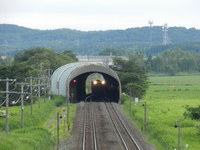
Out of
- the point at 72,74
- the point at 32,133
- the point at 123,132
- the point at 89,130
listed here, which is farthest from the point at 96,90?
the point at 32,133

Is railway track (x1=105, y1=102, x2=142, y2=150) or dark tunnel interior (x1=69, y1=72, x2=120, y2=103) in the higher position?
dark tunnel interior (x1=69, y1=72, x2=120, y2=103)

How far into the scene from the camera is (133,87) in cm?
7688

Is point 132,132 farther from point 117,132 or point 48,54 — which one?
point 48,54

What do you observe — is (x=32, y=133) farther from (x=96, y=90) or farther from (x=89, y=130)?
A: (x=96, y=90)

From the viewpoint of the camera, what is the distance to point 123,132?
142 ft

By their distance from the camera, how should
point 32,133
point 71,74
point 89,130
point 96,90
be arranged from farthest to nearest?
1. point 96,90
2. point 71,74
3. point 89,130
4. point 32,133

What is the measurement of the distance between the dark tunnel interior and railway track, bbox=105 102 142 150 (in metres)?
17.0

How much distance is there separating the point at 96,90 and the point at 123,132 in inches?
1986

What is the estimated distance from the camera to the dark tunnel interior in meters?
77.2

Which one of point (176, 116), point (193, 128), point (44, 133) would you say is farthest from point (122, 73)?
point (44, 133)

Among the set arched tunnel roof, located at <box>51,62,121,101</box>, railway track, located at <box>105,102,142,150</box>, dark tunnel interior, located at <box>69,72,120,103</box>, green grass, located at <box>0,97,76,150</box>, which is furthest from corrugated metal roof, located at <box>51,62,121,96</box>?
railway track, located at <box>105,102,142,150</box>

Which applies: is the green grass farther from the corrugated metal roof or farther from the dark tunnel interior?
the dark tunnel interior

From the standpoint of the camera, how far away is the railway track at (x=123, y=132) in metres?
36.4

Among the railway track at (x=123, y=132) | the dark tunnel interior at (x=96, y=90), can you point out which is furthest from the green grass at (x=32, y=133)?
the dark tunnel interior at (x=96, y=90)
